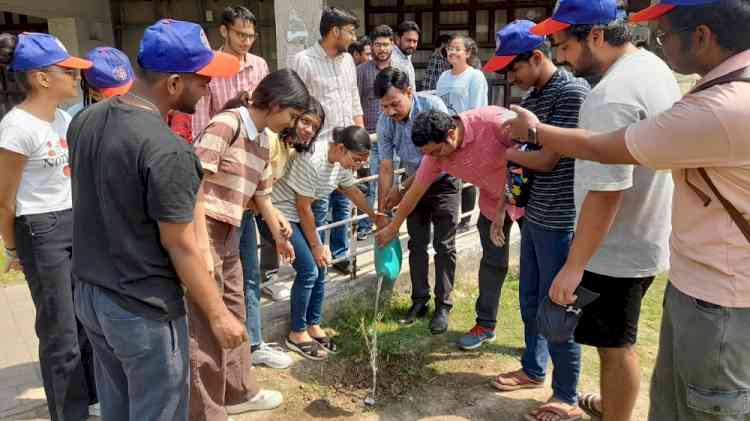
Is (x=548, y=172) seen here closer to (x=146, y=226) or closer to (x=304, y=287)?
(x=304, y=287)

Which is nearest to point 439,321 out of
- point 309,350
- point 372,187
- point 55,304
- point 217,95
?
point 309,350

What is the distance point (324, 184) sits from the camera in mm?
3359

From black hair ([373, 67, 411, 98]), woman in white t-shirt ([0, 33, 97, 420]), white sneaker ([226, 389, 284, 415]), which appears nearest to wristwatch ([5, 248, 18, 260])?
woman in white t-shirt ([0, 33, 97, 420])

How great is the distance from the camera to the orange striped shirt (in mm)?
2389

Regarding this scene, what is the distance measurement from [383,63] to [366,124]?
58cm

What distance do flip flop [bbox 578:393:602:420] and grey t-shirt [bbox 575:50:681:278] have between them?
3.42 feet

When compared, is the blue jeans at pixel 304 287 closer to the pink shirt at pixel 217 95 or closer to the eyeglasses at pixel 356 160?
the eyeglasses at pixel 356 160

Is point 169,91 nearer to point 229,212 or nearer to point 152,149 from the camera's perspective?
point 152,149

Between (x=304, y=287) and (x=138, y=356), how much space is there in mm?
1567

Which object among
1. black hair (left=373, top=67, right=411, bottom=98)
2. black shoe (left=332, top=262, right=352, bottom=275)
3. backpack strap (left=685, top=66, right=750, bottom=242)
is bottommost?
black shoe (left=332, top=262, right=352, bottom=275)

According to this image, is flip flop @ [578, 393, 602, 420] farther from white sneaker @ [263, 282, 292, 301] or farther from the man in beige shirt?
white sneaker @ [263, 282, 292, 301]

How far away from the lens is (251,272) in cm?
319

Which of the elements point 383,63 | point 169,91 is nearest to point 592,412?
point 169,91

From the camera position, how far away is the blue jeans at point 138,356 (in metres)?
1.79
